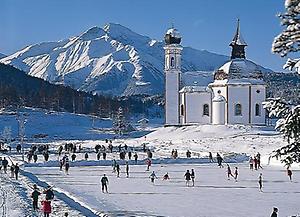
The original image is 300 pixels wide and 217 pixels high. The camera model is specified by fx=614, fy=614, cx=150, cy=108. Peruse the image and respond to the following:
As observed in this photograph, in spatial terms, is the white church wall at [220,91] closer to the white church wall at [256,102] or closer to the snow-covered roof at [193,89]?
the snow-covered roof at [193,89]

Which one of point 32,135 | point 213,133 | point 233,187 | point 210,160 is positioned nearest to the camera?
point 233,187

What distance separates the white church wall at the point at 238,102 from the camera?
76125mm

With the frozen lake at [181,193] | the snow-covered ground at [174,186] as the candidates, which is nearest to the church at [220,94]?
the snow-covered ground at [174,186]

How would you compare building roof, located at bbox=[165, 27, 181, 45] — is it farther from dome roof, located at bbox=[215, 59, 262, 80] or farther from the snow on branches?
the snow on branches

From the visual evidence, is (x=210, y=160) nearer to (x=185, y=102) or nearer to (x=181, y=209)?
(x=181, y=209)

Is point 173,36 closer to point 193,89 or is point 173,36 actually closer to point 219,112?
point 193,89

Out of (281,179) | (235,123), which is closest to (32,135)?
(235,123)

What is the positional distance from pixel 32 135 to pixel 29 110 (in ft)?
81.2

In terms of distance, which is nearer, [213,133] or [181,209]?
[181,209]

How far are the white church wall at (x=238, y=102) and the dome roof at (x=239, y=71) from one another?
156cm

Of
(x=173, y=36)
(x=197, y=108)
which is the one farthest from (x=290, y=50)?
(x=173, y=36)

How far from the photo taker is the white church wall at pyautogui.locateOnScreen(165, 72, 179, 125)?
8038cm

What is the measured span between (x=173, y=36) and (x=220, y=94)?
36.0ft

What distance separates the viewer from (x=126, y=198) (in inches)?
1000
